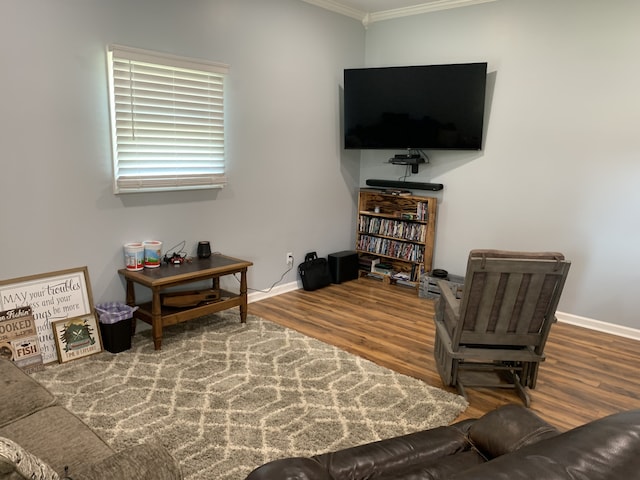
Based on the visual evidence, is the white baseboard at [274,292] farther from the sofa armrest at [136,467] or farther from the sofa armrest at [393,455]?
the sofa armrest at [136,467]

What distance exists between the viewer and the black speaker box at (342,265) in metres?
5.09

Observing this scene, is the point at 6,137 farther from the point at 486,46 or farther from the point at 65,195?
the point at 486,46

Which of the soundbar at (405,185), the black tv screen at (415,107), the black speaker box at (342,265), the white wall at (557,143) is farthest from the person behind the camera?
the black speaker box at (342,265)

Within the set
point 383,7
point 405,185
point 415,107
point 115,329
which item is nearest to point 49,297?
point 115,329

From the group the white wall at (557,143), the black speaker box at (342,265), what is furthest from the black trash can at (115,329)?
the white wall at (557,143)

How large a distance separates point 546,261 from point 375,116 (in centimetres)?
271

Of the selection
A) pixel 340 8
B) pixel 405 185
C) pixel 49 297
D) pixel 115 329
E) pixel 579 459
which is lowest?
pixel 115 329

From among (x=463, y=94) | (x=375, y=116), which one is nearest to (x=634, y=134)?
(x=463, y=94)

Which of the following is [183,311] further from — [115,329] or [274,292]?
[274,292]

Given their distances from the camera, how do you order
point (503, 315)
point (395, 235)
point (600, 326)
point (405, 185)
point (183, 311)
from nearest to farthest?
1. point (503, 315)
2. point (183, 311)
3. point (600, 326)
4. point (405, 185)
5. point (395, 235)

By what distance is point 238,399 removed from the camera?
2736 millimetres

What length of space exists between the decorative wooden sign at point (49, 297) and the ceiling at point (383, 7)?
326 cm

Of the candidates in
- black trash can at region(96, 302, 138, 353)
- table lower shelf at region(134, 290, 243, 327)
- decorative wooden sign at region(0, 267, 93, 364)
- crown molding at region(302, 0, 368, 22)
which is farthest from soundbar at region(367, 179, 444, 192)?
decorative wooden sign at region(0, 267, 93, 364)

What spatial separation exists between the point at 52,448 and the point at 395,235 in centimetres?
399
